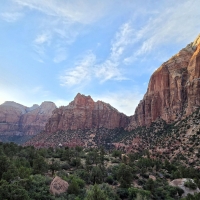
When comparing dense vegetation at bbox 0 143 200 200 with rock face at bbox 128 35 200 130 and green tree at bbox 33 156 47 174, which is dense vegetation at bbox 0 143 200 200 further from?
rock face at bbox 128 35 200 130

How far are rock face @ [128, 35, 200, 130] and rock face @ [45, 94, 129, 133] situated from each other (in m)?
22.6

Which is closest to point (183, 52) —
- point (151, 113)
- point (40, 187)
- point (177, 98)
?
point (177, 98)

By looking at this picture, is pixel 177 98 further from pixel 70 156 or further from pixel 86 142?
pixel 70 156

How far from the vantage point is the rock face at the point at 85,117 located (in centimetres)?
15075

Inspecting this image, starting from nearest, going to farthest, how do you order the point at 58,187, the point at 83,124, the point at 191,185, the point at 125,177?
the point at 58,187 < the point at 191,185 < the point at 125,177 < the point at 83,124

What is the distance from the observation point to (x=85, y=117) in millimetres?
155125

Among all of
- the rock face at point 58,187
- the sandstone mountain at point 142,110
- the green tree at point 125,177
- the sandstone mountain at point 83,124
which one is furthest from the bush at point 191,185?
the sandstone mountain at point 83,124

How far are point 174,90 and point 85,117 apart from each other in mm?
69267

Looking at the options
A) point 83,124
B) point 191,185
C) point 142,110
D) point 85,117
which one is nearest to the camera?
point 191,185

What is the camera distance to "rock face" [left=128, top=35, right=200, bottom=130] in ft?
315

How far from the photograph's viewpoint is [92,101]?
16750 cm

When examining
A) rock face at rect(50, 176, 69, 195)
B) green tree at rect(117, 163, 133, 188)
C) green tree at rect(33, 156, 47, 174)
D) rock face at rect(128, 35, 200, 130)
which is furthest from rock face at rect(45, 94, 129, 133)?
rock face at rect(50, 176, 69, 195)

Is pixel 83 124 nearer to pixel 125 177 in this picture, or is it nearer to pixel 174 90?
pixel 174 90

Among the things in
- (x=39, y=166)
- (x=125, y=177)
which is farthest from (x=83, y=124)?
(x=125, y=177)
